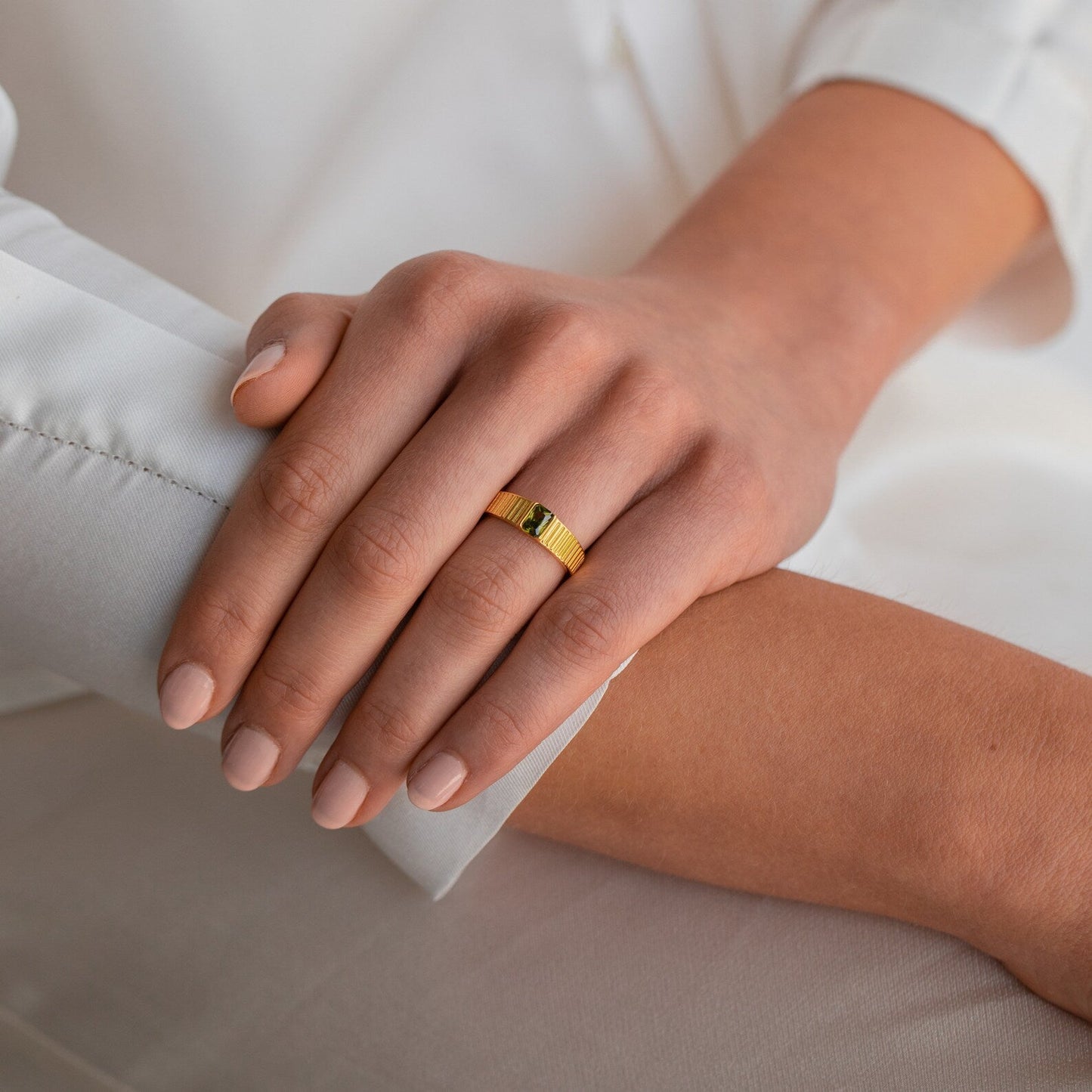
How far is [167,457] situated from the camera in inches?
21.2

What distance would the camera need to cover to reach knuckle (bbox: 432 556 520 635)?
0.52 m

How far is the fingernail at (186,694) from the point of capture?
517mm

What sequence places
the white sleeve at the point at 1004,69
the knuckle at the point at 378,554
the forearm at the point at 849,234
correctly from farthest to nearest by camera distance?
the white sleeve at the point at 1004,69 < the forearm at the point at 849,234 < the knuckle at the point at 378,554

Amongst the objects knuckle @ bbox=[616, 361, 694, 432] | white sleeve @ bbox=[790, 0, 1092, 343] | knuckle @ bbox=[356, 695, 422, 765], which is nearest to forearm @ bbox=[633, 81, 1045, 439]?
white sleeve @ bbox=[790, 0, 1092, 343]

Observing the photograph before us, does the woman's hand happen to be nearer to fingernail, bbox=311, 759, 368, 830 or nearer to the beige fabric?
fingernail, bbox=311, 759, 368, 830

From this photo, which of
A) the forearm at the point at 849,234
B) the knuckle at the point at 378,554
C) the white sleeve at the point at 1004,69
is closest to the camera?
the knuckle at the point at 378,554

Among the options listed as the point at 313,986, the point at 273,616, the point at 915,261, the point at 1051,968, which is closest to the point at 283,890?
the point at 313,986

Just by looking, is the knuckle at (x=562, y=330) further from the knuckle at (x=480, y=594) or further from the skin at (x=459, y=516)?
the knuckle at (x=480, y=594)

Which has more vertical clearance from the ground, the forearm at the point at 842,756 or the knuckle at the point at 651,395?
the knuckle at the point at 651,395

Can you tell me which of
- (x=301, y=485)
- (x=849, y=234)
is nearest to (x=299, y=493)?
(x=301, y=485)

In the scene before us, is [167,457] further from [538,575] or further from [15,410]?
[538,575]

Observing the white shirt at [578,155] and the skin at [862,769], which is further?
the white shirt at [578,155]

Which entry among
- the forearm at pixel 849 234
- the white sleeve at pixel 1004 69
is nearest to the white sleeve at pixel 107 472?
the forearm at pixel 849 234

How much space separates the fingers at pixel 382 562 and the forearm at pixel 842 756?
0.39ft
